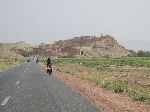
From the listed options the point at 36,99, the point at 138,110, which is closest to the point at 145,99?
the point at 138,110

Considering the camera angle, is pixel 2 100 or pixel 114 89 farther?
pixel 114 89

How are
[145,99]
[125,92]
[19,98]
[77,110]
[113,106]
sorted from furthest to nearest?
[125,92] < [145,99] < [19,98] < [113,106] < [77,110]

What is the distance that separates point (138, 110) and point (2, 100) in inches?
215

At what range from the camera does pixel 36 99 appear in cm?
1445

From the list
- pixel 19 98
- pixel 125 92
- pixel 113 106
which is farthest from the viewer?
pixel 125 92

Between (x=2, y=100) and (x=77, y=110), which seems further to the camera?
(x=2, y=100)

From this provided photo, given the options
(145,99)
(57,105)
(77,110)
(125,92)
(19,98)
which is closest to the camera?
(77,110)

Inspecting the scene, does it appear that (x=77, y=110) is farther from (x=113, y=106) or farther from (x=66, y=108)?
(x=113, y=106)

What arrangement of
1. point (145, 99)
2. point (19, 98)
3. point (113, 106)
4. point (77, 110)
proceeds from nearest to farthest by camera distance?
point (77, 110), point (113, 106), point (19, 98), point (145, 99)

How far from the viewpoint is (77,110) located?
11.7 m

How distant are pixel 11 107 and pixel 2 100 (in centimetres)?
193

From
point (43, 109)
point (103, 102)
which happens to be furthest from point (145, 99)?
point (43, 109)

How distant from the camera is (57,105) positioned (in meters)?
12.7

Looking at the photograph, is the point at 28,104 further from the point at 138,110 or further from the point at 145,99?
the point at 145,99
